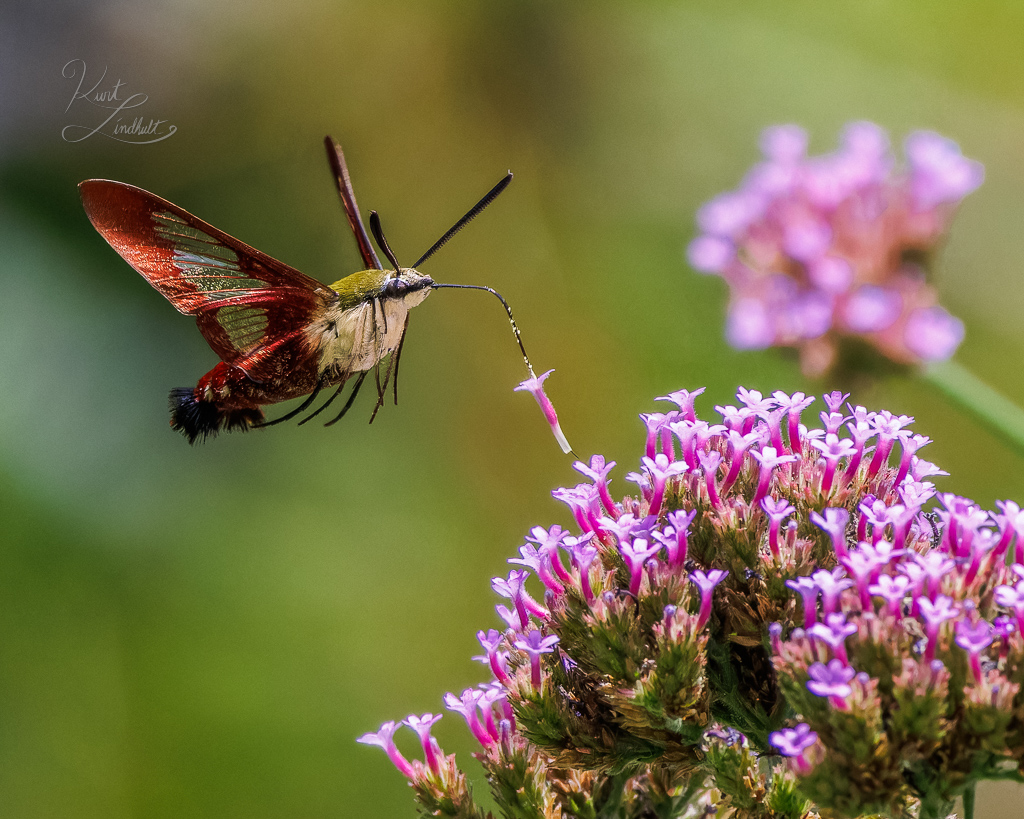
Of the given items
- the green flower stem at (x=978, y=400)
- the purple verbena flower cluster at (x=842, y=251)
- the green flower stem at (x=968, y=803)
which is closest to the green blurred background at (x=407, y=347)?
the purple verbena flower cluster at (x=842, y=251)

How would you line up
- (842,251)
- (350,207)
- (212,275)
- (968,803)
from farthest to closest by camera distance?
1. (842,251)
2. (350,207)
3. (212,275)
4. (968,803)

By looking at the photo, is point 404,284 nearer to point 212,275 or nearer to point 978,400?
point 212,275

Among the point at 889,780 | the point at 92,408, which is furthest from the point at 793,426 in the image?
the point at 92,408

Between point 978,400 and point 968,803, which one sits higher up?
point 978,400

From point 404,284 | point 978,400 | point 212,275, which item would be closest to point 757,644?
point 404,284

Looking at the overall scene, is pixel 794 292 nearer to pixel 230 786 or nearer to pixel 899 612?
pixel 899 612

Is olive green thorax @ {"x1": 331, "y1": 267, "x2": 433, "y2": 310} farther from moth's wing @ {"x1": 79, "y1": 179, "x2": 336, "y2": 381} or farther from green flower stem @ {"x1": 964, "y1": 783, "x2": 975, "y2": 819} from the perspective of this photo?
green flower stem @ {"x1": 964, "y1": 783, "x2": 975, "y2": 819}

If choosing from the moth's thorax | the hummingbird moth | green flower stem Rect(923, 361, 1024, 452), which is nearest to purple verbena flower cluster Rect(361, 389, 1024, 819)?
the hummingbird moth
